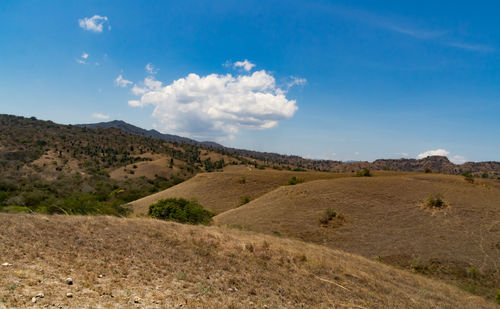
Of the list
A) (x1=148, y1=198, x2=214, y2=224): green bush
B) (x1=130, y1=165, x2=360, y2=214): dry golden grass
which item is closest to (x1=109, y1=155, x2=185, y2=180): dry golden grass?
(x1=130, y1=165, x2=360, y2=214): dry golden grass

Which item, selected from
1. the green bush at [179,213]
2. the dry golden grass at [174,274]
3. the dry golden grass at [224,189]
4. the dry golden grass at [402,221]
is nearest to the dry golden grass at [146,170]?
the dry golden grass at [224,189]

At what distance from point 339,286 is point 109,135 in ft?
395

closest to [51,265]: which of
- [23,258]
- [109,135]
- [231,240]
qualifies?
[23,258]

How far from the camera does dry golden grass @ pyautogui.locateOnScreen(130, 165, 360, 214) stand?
113 feet

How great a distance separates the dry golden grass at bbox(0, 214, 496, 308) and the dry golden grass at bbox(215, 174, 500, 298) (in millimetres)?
4931

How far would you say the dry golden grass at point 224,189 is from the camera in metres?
34.3

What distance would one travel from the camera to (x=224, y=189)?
3769cm

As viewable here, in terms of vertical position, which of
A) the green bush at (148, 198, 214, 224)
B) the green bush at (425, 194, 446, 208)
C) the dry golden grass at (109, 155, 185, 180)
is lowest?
the dry golden grass at (109, 155, 185, 180)

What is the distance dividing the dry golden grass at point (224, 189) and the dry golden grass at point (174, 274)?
72.4ft

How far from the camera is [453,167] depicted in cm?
10400

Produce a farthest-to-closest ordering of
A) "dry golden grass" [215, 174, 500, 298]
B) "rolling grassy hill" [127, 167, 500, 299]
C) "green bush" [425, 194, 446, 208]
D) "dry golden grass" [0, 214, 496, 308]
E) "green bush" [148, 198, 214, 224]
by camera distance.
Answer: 1. "green bush" [425, 194, 446, 208]
2. "green bush" [148, 198, 214, 224]
3. "dry golden grass" [215, 174, 500, 298]
4. "rolling grassy hill" [127, 167, 500, 299]
5. "dry golden grass" [0, 214, 496, 308]

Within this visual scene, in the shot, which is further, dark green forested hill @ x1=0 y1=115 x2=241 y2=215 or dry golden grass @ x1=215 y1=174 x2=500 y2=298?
dark green forested hill @ x1=0 y1=115 x2=241 y2=215

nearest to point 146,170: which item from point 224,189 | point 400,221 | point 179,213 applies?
point 224,189

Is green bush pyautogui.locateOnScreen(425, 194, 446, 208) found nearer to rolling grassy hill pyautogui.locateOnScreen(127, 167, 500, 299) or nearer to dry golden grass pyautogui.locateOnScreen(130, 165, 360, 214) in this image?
rolling grassy hill pyautogui.locateOnScreen(127, 167, 500, 299)
